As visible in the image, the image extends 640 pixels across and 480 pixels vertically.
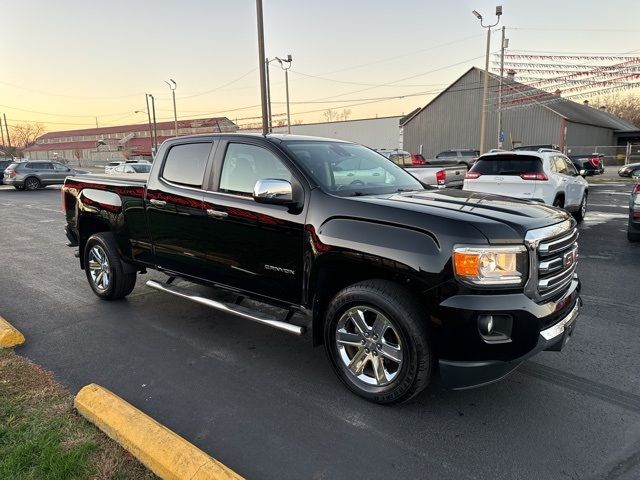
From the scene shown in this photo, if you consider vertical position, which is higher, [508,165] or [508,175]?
[508,165]

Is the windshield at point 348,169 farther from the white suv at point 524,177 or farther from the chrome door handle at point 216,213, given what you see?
the white suv at point 524,177

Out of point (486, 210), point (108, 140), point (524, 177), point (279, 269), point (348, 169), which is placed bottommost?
point (279, 269)

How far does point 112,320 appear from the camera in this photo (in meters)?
4.98

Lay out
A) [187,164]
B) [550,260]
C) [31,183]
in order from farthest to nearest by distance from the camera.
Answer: [31,183] < [187,164] < [550,260]

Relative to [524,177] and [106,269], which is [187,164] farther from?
[524,177]

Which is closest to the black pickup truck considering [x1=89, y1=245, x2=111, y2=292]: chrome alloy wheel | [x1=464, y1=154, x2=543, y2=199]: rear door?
[x1=89, y1=245, x2=111, y2=292]: chrome alloy wheel

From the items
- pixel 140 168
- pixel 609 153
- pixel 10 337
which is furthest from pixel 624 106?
pixel 10 337

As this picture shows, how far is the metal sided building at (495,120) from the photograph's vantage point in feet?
140

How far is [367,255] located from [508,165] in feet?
24.7

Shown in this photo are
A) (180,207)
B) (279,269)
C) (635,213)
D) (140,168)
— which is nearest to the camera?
(279,269)

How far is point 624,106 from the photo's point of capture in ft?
288

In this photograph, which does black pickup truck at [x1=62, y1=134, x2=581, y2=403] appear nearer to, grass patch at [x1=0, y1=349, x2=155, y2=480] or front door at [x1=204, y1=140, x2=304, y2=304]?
front door at [x1=204, y1=140, x2=304, y2=304]

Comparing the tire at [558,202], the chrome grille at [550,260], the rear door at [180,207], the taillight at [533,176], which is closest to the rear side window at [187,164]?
the rear door at [180,207]

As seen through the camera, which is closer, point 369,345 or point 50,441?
point 50,441
